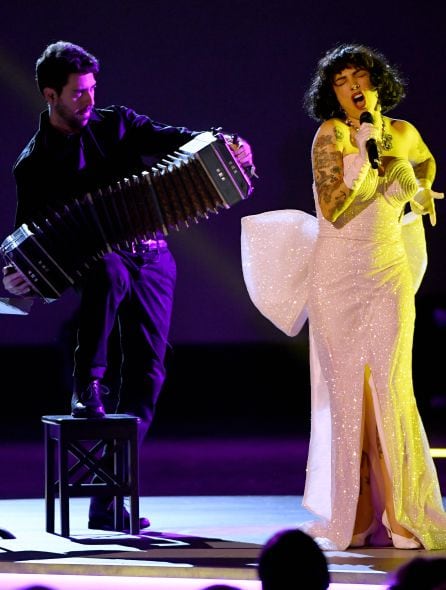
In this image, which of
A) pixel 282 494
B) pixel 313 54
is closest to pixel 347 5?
pixel 313 54

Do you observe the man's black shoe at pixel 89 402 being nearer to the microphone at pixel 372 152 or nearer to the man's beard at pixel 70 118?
the man's beard at pixel 70 118

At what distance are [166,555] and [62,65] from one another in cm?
182

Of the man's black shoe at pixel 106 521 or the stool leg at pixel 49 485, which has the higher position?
the stool leg at pixel 49 485

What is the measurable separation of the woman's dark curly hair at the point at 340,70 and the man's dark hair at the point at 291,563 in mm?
2323

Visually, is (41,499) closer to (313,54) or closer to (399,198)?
(399,198)

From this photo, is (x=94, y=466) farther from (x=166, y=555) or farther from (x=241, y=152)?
(x=241, y=152)

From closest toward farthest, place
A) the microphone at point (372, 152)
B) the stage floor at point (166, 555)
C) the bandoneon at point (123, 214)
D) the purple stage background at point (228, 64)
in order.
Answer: the stage floor at point (166, 555), the microphone at point (372, 152), the bandoneon at point (123, 214), the purple stage background at point (228, 64)

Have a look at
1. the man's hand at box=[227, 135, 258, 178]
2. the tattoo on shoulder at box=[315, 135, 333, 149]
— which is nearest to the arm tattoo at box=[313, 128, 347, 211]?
the tattoo on shoulder at box=[315, 135, 333, 149]

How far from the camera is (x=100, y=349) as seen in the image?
4.50m

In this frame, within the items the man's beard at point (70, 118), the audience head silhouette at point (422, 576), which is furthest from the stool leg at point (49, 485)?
the audience head silhouette at point (422, 576)

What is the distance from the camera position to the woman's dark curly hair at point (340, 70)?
402 centimetres

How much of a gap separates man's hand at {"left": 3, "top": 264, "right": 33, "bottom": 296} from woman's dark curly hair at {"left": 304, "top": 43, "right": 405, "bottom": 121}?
118 cm

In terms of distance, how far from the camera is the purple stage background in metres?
6.94

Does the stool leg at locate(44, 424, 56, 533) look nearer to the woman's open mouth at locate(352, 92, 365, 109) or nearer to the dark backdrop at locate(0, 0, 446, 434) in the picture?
the woman's open mouth at locate(352, 92, 365, 109)
